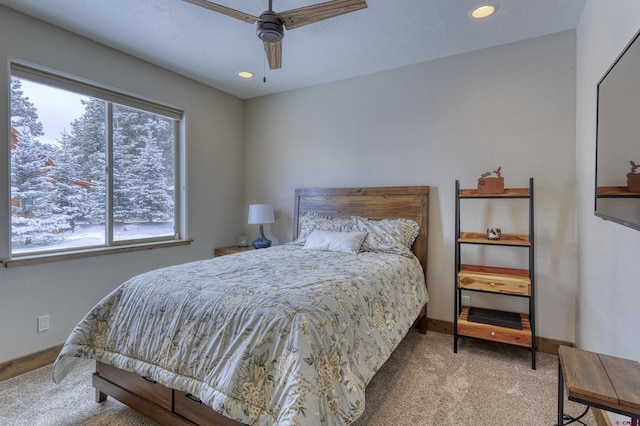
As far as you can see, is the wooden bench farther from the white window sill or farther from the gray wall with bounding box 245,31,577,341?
the white window sill

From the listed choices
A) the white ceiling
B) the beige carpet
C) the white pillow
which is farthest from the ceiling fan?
the beige carpet

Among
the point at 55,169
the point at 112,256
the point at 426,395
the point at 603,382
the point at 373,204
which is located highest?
the point at 55,169

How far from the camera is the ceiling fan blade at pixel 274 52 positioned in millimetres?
2115

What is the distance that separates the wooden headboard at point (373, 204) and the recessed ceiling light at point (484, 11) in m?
1.48

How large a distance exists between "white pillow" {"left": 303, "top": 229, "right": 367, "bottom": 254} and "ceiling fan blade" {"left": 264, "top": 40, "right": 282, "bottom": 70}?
1.59 metres

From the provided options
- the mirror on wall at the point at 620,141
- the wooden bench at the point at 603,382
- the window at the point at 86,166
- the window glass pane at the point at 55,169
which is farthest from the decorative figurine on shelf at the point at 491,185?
the window glass pane at the point at 55,169

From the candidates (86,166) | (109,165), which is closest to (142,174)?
(109,165)

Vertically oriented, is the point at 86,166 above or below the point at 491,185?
above

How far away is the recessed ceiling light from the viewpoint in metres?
2.28

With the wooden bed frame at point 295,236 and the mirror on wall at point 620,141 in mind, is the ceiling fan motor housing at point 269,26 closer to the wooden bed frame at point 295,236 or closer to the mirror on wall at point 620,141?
the mirror on wall at point 620,141

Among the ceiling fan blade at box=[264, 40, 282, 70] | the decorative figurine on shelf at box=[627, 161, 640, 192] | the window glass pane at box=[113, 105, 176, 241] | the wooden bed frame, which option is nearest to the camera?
the decorative figurine on shelf at box=[627, 161, 640, 192]

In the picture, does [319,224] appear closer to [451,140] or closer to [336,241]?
[336,241]

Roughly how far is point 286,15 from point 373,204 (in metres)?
2.05

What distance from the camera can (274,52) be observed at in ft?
7.22
